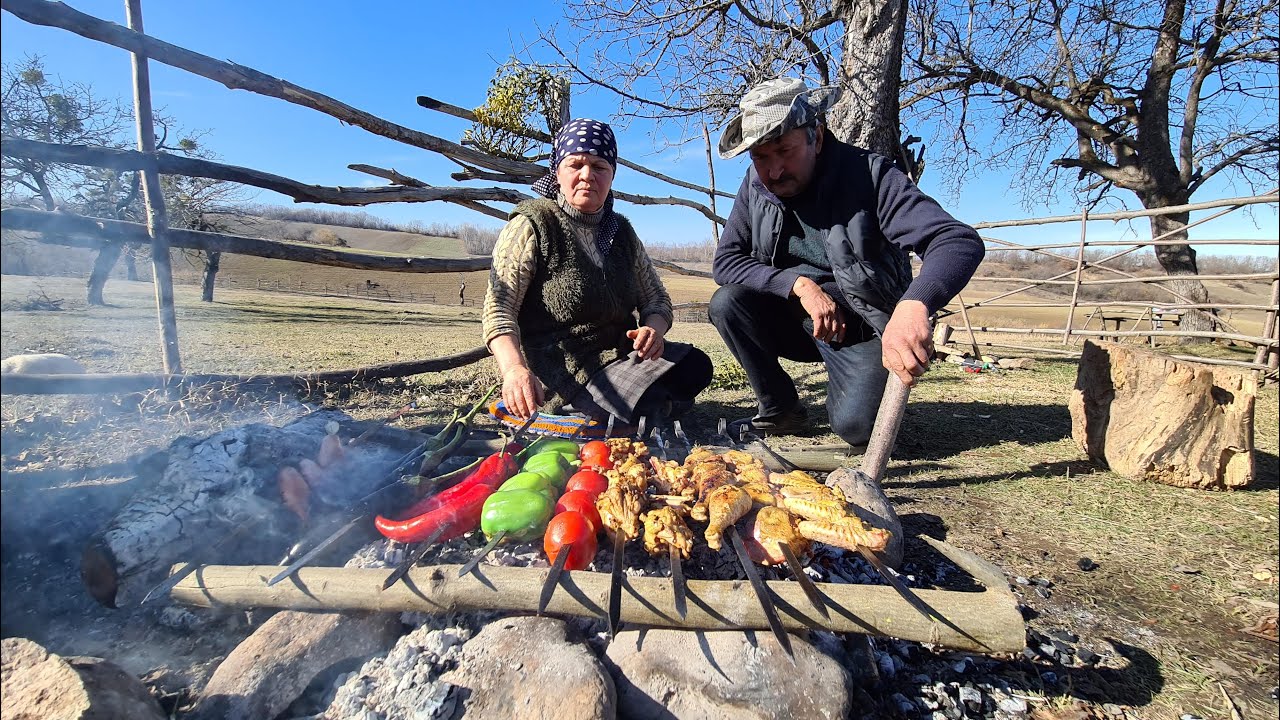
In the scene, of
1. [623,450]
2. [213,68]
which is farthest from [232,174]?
Answer: [623,450]

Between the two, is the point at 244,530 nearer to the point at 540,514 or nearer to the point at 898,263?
the point at 540,514

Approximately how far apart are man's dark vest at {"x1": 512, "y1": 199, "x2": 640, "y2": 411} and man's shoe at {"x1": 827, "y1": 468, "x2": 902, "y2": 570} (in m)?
1.58

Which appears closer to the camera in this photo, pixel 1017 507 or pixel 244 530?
pixel 244 530

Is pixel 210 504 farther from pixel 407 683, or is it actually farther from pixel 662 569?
pixel 662 569

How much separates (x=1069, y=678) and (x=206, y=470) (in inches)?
123

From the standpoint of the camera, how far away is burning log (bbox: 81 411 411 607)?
1785 mm

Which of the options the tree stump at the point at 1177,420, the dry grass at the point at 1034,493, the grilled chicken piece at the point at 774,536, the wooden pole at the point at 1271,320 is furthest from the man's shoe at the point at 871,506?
the wooden pole at the point at 1271,320

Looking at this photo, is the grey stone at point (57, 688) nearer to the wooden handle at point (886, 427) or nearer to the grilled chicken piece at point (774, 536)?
the grilled chicken piece at point (774, 536)

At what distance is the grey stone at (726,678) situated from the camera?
1372mm

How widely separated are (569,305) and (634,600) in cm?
193

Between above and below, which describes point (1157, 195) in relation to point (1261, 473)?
above

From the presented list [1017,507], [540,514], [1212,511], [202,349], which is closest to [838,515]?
[540,514]

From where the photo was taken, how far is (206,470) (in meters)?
2.12

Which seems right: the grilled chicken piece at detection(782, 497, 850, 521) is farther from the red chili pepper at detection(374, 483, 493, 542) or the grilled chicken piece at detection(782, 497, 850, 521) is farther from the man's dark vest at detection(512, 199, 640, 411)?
the man's dark vest at detection(512, 199, 640, 411)
